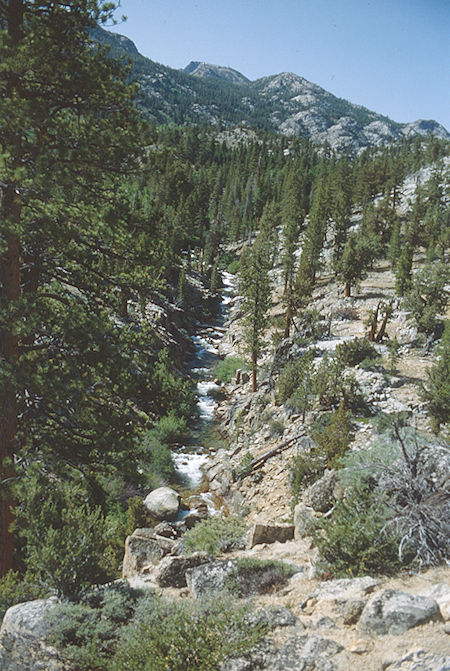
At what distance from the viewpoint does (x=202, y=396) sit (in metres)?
30.8

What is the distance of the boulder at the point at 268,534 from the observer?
365 inches

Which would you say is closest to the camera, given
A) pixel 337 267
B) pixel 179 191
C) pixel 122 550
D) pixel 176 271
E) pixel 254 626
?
pixel 254 626

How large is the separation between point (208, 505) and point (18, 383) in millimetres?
13819

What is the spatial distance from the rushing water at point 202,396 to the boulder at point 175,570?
10.6 m

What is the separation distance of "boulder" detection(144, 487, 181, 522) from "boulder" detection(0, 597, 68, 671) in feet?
34.8

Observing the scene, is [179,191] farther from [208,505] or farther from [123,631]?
[123,631]

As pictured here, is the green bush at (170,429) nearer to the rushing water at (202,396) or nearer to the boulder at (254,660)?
the rushing water at (202,396)

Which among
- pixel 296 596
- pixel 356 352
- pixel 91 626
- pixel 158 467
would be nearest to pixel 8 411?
pixel 91 626

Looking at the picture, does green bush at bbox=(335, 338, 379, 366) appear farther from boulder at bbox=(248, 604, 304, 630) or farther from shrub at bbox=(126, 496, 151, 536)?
boulder at bbox=(248, 604, 304, 630)

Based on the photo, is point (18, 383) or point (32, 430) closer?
point (18, 383)

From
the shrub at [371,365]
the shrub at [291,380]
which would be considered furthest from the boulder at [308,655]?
the shrub at [371,365]

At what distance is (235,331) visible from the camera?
147 feet

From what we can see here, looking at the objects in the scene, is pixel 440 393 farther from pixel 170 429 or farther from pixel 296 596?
pixel 170 429

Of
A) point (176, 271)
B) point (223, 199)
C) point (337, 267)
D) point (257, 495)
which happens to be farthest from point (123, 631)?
point (223, 199)
